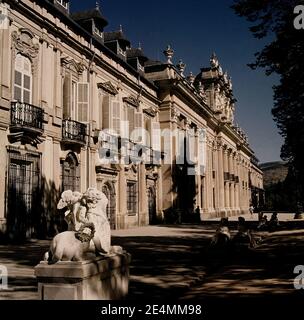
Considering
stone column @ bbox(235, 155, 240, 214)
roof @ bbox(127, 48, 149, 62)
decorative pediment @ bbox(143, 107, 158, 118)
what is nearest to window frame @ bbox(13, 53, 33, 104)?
decorative pediment @ bbox(143, 107, 158, 118)

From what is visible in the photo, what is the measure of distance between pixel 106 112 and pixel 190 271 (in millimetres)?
14755

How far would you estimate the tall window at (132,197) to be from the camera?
24.8m

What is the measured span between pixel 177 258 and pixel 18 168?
777cm

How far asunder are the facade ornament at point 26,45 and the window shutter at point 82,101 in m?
3.36

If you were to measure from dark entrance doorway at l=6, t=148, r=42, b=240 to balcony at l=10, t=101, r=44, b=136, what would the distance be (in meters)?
0.88

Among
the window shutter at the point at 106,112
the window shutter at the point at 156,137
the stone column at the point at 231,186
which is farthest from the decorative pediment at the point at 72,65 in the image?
the stone column at the point at 231,186

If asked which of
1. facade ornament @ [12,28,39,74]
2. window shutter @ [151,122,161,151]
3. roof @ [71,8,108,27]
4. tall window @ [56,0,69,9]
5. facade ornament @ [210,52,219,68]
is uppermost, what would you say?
facade ornament @ [210,52,219,68]

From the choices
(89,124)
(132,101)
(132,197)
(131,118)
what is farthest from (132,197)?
(89,124)

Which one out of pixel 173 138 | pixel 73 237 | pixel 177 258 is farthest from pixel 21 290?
pixel 173 138

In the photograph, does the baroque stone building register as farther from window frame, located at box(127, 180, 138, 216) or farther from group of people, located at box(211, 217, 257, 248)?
group of people, located at box(211, 217, 257, 248)

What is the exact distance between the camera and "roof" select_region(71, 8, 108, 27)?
22188mm

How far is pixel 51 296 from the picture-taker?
16.6ft

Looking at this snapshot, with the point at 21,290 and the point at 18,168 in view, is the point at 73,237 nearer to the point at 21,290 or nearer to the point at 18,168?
the point at 21,290
